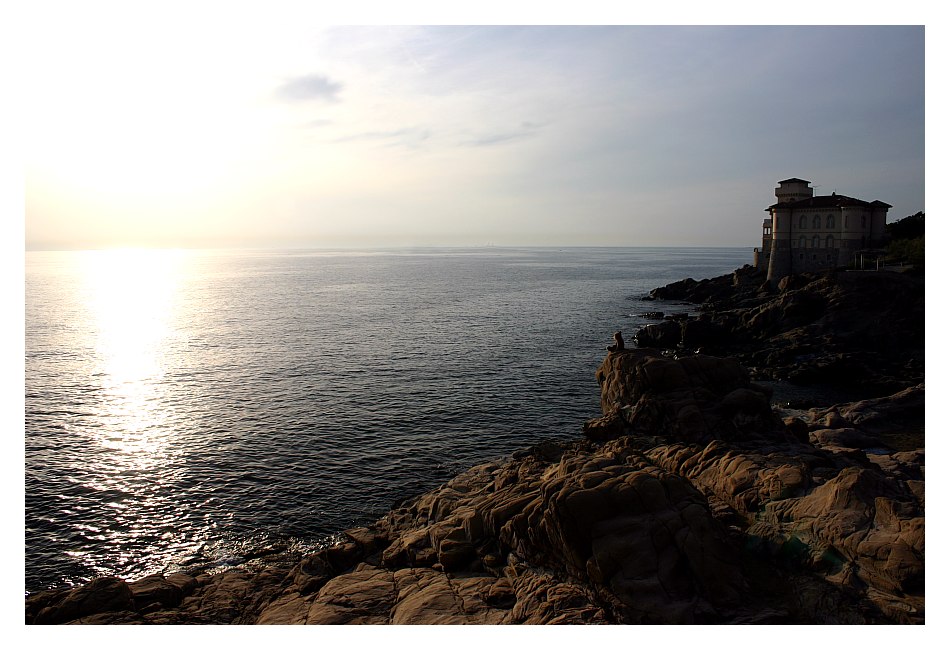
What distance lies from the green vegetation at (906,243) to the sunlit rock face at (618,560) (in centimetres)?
6350

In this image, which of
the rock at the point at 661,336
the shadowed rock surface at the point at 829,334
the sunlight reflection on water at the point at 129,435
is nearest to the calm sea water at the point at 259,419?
the sunlight reflection on water at the point at 129,435

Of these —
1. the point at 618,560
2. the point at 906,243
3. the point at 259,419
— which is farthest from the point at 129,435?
the point at 906,243

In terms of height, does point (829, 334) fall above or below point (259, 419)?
above

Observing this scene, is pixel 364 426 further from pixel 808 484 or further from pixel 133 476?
pixel 808 484

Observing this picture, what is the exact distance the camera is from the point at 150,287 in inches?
6496

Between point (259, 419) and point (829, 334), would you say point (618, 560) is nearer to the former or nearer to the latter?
point (259, 419)

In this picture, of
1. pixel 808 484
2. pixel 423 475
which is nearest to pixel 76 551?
pixel 423 475

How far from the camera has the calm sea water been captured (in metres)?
26.8

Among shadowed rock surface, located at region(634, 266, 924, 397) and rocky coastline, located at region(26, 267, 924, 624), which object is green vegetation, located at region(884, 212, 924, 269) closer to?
shadowed rock surface, located at region(634, 266, 924, 397)

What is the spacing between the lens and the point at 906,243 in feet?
274

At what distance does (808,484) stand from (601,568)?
8.61 m

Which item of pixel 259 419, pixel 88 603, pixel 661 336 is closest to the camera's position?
pixel 88 603

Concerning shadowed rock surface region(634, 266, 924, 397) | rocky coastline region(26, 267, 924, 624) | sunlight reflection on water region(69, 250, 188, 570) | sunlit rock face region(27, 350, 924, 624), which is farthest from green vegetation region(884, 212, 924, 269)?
sunlight reflection on water region(69, 250, 188, 570)

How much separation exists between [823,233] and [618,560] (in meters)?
96.0
